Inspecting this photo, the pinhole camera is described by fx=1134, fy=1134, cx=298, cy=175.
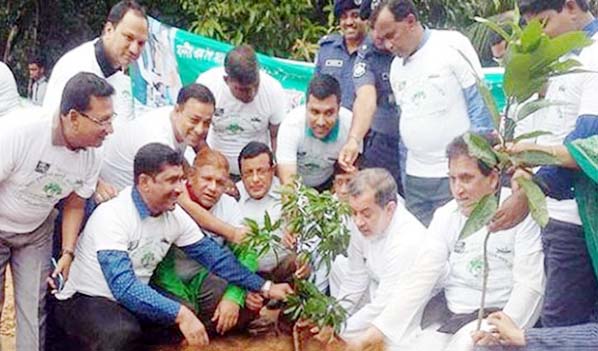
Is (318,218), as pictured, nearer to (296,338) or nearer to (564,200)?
(296,338)

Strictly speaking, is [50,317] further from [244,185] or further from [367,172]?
[367,172]

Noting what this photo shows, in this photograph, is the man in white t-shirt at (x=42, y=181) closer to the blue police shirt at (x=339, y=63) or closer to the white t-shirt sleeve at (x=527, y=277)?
the blue police shirt at (x=339, y=63)

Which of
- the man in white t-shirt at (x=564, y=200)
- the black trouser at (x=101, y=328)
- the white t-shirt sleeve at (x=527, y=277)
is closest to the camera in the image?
the man in white t-shirt at (x=564, y=200)

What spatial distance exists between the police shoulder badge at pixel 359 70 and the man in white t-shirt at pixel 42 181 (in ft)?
4.58

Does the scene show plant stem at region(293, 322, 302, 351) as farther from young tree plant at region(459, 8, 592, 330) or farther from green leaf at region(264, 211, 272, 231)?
young tree plant at region(459, 8, 592, 330)

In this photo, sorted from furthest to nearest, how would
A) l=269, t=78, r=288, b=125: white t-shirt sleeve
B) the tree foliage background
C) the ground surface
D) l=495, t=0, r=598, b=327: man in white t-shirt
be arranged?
the tree foliage background → l=269, t=78, r=288, b=125: white t-shirt sleeve → the ground surface → l=495, t=0, r=598, b=327: man in white t-shirt

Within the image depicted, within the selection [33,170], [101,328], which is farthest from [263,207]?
[33,170]

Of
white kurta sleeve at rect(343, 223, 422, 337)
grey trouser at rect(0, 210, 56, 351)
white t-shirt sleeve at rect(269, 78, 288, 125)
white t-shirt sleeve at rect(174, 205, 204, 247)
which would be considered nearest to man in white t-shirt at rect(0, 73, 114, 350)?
grey trouser at rect(0, 210, 56, 351)

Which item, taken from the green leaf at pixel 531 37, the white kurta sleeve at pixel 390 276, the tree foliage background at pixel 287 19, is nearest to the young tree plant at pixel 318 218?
the white kurta sleeve at pixel 390 276

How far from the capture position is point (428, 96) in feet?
16.4

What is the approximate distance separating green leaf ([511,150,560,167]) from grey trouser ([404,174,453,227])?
132 cm

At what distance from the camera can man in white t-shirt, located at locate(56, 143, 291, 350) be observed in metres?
4.61

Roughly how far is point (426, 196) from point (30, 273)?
69.3 inches

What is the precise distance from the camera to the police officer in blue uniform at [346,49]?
5578mm
